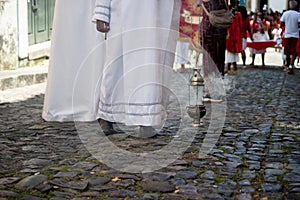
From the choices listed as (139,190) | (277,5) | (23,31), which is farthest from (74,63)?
(277,5)

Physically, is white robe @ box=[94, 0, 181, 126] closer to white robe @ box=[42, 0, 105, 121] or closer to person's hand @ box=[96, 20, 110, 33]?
person's hand @ box=[96, 20, 110, 33]

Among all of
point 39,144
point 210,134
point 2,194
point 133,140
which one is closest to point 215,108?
point 210,134

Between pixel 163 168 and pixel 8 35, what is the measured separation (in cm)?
766

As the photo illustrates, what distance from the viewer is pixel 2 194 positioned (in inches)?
133

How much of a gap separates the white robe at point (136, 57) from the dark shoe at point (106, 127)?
5.8 inches

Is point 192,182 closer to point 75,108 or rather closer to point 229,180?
point 229,180

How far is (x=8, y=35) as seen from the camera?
11039 millimetres

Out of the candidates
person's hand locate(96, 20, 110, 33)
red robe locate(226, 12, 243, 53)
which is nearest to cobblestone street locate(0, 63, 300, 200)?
person's hand locate(96, 20, 110, 33)

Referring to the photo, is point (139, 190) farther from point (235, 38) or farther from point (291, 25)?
point (291, 25)

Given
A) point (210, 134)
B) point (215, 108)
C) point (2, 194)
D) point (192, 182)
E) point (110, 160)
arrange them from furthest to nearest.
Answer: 1. point (215, 108)
2. point (210, 134)
3. point (110, 160)
4. point (192, 182)
5. point (2, 194)

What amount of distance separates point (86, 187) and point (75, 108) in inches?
95.1

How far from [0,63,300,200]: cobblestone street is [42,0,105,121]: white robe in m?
0.27

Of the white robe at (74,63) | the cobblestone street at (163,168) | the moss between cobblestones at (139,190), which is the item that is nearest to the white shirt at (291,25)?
the cobblestone street at (163,168)

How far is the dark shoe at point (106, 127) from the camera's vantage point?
5219 millimetres
